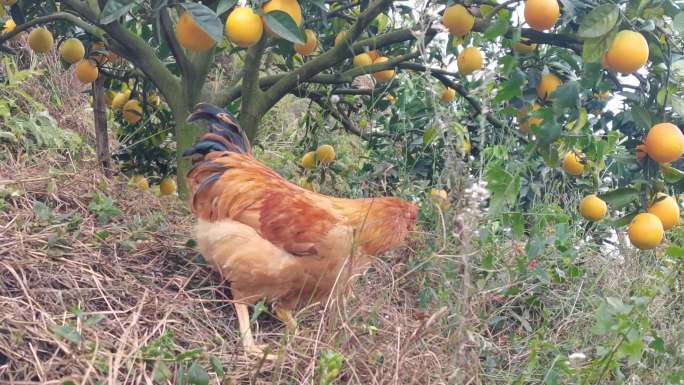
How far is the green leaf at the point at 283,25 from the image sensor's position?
7.11 ft

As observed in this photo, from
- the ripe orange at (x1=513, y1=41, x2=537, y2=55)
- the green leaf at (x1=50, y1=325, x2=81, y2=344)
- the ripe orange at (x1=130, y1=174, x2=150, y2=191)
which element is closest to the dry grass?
the green leaf at (x1=50, y1=325, x2=81, y2=344)

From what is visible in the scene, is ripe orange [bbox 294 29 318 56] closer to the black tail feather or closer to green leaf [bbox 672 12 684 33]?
the black tail feather

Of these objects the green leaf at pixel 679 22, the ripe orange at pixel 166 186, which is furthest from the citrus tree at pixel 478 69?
the ripe orange at pixel 166 186

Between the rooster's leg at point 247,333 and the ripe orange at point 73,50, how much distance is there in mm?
1360

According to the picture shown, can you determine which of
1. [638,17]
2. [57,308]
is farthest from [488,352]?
[57,308]

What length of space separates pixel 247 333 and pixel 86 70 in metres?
1.69

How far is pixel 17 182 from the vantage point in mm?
3043

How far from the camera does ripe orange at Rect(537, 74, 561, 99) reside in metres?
2.52

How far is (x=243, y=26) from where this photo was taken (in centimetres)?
218

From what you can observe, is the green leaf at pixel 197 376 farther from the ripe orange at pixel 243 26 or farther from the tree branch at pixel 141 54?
the tree branch at pixel 141 54

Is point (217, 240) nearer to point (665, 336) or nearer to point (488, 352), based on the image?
point (488, 352)

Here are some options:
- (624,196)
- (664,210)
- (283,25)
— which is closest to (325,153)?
(283,25)

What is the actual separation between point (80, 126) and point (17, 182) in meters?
2.98

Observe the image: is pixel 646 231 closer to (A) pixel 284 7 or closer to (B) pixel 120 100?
(A) pixel 284 7
